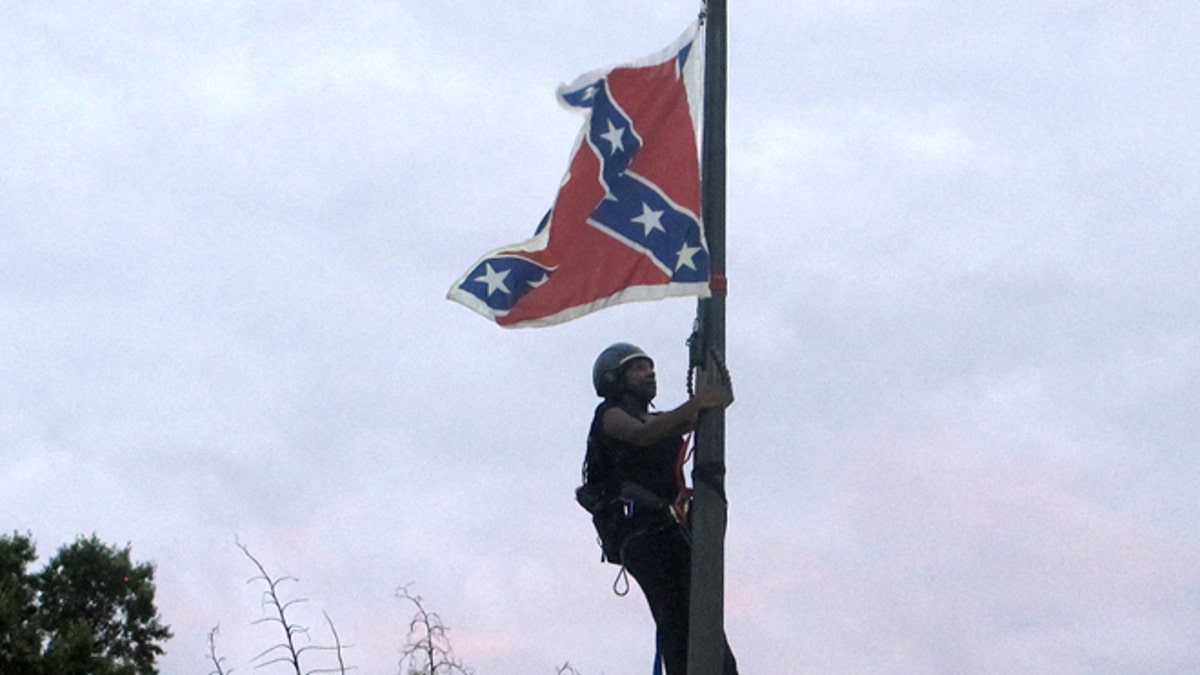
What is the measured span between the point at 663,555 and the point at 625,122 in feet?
6.91

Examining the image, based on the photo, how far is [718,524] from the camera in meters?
7.07

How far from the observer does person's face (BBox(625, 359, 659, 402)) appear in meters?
8.11

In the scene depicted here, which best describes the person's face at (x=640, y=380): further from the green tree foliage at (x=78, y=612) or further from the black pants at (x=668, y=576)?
the green tree foliage at (x=78, y=612)

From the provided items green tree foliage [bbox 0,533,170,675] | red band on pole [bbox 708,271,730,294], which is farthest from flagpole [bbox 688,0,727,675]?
green tree foliage [bbox 0,533,170,675]

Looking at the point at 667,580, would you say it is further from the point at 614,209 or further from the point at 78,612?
the point at 78,612

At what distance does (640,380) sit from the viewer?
811cm

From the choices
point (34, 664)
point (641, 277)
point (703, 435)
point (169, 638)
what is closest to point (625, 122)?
point (641, 277)

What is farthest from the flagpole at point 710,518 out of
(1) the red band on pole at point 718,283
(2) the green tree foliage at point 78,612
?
(2) the green tree foliage at point 78,612

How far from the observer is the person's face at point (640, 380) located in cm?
811

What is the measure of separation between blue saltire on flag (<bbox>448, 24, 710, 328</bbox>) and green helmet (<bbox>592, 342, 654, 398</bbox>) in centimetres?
57

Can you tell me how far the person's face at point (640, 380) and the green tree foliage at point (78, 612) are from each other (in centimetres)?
2506

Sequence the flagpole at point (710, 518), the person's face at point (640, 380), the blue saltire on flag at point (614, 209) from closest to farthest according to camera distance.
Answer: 1. the flagpole at point (710, 518)
2. the blue saltire on flag at point (614, 209)
3. the person's face at point (640, 380)

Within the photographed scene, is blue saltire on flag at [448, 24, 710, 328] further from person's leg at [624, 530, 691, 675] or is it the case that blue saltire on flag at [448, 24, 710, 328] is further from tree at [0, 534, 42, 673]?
tree at [0, 534, 42, 673]

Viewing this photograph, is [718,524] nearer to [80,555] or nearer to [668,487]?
[668,487]
